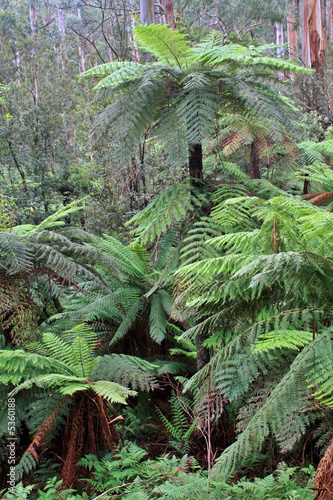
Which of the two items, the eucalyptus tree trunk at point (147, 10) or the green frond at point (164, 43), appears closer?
the green frond at point (164, 43)

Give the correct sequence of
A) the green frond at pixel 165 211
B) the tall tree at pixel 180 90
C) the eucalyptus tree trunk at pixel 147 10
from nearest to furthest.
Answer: the tall tree at pixel 180 90
the green frond at pixel 165 211
the eucalyptus tree trunk at pixel 147 10

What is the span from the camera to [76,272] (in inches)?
115

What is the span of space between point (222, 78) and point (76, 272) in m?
1.74

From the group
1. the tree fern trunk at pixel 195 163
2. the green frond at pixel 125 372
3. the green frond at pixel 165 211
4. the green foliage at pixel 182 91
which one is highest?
the green foliage at pixel 182 91

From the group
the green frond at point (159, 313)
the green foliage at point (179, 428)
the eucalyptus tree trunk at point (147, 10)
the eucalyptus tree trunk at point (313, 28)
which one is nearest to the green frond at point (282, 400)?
the green foliage at point (179, 428)

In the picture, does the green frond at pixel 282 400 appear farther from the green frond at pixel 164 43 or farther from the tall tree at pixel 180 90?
the green frond at pixel 164 43

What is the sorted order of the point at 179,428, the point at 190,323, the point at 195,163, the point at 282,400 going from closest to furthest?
the point at 282,400 < the point at 195,163 < the point at 179,428 < the point at 190,323

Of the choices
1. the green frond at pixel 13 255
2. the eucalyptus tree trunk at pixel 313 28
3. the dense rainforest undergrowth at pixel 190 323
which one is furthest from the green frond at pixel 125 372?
the eucalyptus tree trunk at pixel 313 28

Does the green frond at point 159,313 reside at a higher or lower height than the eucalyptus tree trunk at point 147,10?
lower

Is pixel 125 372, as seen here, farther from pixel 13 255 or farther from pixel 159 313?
pixel 13 255

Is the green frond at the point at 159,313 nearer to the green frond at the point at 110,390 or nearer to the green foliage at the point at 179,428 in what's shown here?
the green foliage at the point at 179,428

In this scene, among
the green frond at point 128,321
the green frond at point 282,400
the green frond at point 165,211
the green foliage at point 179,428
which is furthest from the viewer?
the green frond at point 128,321

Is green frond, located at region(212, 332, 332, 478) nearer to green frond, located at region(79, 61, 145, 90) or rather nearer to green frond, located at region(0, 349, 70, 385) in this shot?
green frond, located at region(0, 349, 70, 385)

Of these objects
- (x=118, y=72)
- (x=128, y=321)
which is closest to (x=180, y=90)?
(x=118, y=72)
